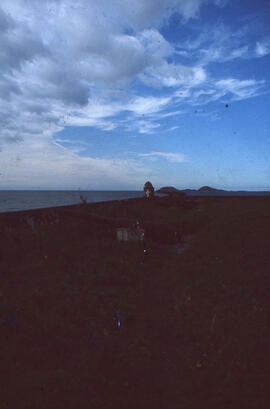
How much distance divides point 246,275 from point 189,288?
4.76ft

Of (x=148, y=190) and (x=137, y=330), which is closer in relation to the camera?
(x=137, y=330)

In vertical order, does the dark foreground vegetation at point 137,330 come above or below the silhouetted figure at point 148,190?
below

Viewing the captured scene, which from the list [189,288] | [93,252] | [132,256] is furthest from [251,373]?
[93,252]

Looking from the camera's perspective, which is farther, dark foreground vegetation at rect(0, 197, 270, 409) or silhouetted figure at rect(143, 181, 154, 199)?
silhouetted figure at rect(143, 181, 154, 199)

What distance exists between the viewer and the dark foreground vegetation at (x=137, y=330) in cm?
282

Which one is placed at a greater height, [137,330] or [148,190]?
[148,190]

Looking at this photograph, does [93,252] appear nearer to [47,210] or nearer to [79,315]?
[79,315]

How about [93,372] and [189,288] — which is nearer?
[93,372]

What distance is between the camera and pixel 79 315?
4.65m

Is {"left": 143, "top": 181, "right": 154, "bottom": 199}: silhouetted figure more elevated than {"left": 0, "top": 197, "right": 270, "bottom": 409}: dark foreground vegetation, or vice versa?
{"left": 143, "top": 181, "right": 154, "bottom": 199}: silhouetted figure

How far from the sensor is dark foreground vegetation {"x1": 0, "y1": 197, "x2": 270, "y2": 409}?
9.25 ft

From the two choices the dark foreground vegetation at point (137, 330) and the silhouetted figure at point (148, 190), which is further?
the silhouetted figure at point (148, 190)

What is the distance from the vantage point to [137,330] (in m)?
4.16

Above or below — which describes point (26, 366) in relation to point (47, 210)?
below
